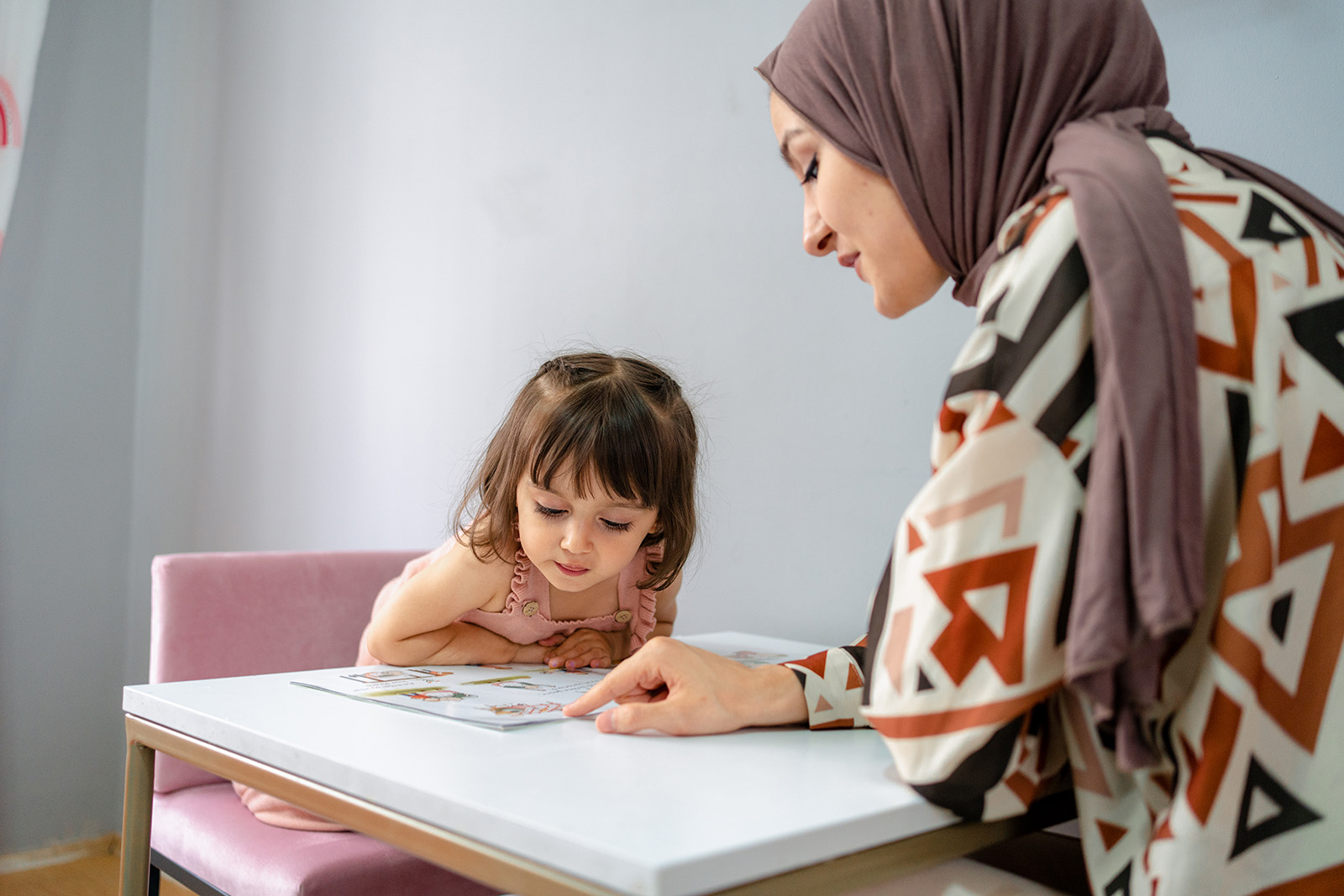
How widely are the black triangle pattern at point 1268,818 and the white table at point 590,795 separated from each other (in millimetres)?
157

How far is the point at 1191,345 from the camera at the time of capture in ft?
1.90

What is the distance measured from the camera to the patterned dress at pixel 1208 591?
0.59 meters

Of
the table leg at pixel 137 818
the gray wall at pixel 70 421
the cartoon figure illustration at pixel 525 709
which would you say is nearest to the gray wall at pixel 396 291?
the gray wall at pixel 70 421

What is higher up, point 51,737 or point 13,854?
point 51,737

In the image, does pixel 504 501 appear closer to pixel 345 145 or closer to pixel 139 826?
pixel 139 826

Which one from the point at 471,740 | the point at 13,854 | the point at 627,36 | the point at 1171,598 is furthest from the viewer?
the point at 13,854

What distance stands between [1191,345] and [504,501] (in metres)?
0.80

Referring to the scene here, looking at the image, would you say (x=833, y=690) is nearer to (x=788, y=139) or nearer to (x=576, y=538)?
(x=576, y=538)

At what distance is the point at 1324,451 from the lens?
61cm

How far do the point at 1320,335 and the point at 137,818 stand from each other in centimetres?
107

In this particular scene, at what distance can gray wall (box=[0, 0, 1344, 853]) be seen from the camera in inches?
59.0

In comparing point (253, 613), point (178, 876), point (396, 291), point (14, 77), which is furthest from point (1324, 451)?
point (14, 77)

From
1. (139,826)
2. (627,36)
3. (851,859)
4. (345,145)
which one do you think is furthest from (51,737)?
(851,859)

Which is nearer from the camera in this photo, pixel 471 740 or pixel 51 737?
pixel 471 740
